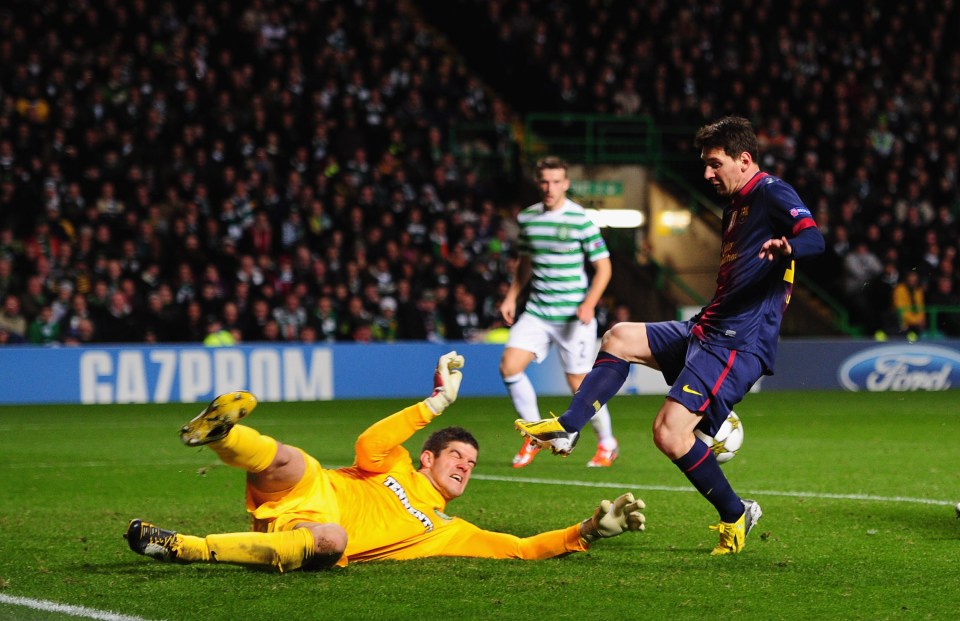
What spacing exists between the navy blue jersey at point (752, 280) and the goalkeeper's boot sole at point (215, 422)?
2.23 metres

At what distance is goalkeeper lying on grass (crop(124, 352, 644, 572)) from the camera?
4863mm

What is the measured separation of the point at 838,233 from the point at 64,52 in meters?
12.7

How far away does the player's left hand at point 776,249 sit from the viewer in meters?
5.20

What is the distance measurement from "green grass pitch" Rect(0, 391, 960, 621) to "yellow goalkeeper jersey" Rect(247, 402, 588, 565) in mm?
82

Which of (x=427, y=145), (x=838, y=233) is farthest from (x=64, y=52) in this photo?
(x=838, y=233)

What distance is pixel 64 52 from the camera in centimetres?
1828

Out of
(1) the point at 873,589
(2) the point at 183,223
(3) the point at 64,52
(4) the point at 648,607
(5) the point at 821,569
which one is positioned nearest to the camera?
(4) the point at 648,607

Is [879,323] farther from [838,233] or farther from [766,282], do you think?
[766,282]

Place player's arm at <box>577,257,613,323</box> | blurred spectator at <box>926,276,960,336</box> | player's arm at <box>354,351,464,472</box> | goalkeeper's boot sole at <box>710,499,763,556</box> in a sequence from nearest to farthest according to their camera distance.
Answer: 1. player's arm at <box>354,351,464,472</box>
2. goalkeeper's boot sole at <box>710,499,763,556</box>
3. player's arm at <box>577,257,613,323</box>
4. blurred spectator at <box>926,276,960,336</box>

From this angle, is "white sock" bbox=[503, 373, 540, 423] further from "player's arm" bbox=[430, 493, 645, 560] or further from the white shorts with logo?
"player's arm" bbox=[430, 493, 645, 560]

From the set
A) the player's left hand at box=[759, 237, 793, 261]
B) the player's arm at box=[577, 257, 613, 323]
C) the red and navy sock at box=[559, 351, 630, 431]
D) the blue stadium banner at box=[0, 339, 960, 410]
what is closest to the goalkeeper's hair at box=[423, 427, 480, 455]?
the red and navy sock at box=[559, 351, 630, 431]

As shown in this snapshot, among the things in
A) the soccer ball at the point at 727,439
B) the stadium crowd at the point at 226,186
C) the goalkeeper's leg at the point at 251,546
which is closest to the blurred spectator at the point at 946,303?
the stadium crowd at the point at 226,186

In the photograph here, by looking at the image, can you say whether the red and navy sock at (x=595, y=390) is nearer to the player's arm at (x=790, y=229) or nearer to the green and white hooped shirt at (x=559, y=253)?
the player's arm at (x=790, y=229)

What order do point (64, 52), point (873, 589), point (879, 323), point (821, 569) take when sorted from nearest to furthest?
point (873, 589) < point (821, 569) < point (64, 52) < point (879, 323)
